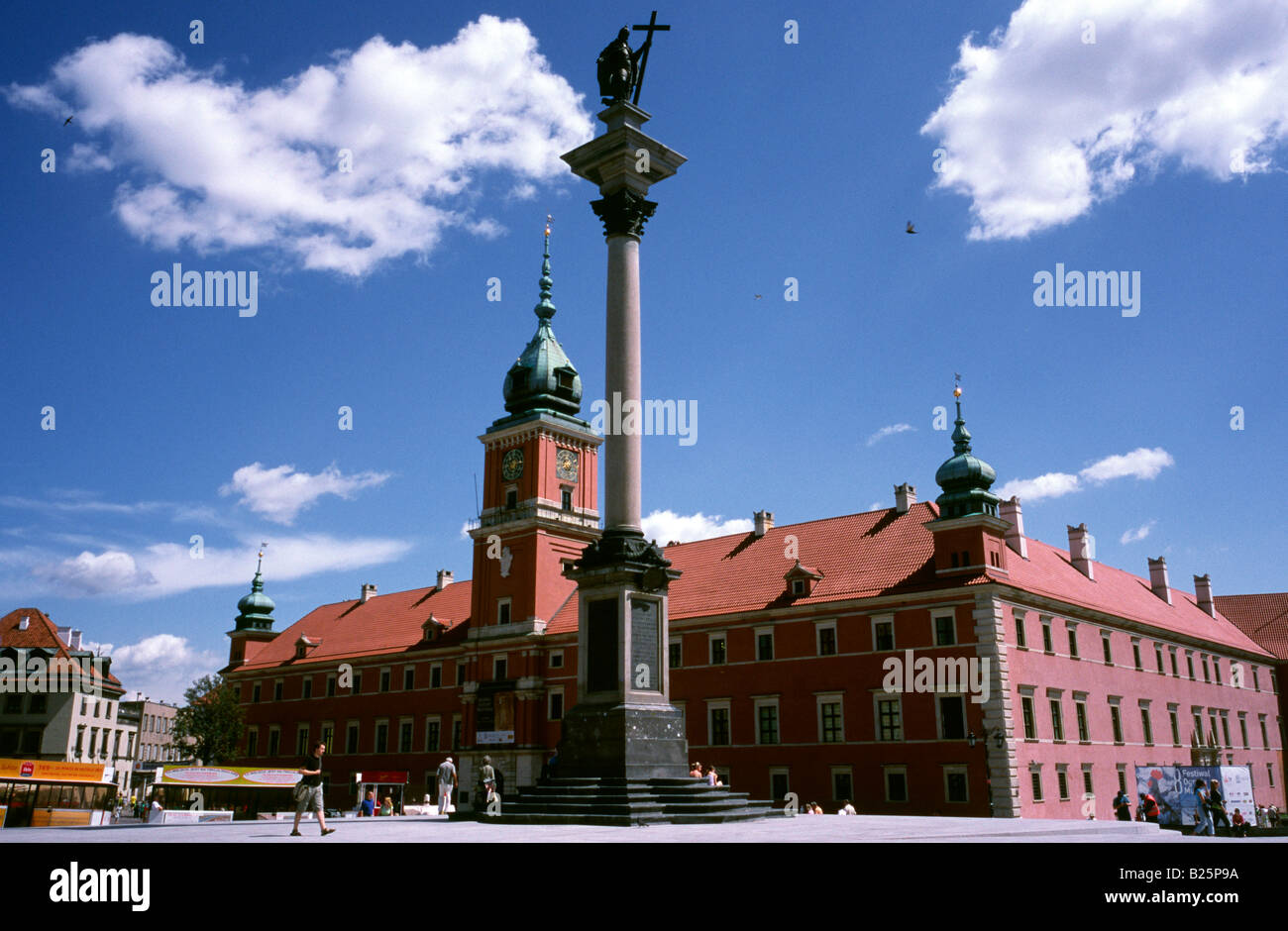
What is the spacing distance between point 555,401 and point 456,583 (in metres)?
15.8

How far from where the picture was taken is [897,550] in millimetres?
42969

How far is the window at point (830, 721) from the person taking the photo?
40084 millimetres

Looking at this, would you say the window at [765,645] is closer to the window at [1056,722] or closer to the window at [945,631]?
the window at [945,631]

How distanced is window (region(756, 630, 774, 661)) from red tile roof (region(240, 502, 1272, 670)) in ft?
3.86

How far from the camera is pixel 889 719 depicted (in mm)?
38719

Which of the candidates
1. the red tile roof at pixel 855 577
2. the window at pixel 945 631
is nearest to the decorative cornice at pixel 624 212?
the red tile roof at pixel 855 577

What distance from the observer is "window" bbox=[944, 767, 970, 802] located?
36.2 metres

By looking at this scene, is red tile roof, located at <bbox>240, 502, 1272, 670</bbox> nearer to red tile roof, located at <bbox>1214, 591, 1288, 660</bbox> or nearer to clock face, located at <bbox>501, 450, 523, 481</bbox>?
red tile roof, located at <bbox>1214, 591, 1288, 660</bbox>

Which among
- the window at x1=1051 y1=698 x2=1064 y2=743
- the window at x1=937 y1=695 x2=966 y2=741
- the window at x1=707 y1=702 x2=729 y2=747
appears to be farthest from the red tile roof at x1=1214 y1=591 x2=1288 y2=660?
the window at x1=707 y1=702 x2=729 y2=747

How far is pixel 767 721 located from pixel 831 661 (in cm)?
409

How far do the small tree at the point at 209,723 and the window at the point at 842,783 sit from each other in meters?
41.7
